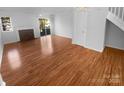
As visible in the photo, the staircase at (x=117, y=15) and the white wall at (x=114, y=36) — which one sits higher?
Result: the staircase at (x=117, y=15)

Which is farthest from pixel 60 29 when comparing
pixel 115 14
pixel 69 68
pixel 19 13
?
pixel 69 68

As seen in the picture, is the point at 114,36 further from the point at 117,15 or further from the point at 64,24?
the point at 64,24

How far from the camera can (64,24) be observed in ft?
29.8

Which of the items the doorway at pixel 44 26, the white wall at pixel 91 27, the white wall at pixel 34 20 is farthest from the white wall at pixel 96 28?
the doorway at pixel 44 26

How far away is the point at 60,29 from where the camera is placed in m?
9.65

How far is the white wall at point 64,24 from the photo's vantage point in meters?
8.64

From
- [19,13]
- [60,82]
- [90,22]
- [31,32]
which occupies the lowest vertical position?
[60,82]

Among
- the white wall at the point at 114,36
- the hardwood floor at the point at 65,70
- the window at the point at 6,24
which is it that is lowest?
the hardwood floor at the point at 65,70

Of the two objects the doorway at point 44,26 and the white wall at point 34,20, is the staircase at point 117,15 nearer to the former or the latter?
the white wall at point 34,20

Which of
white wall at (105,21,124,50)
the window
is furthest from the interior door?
the window

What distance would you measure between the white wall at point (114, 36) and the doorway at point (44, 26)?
6.05 meters

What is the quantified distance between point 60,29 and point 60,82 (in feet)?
23.5

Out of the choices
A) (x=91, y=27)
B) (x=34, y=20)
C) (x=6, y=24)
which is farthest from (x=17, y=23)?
(x=91, y=27)
